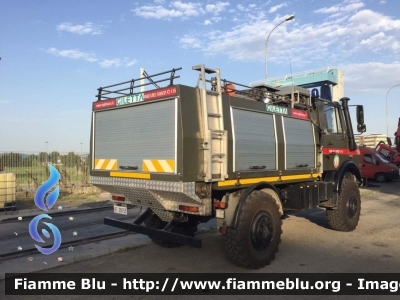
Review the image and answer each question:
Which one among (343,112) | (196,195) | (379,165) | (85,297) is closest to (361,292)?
(196,195)

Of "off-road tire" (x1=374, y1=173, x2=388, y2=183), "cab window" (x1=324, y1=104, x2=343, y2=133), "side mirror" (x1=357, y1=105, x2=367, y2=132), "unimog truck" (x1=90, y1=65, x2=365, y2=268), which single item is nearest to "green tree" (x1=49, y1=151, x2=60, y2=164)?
"unimog truck" (x1=90, y1=65, x2=365, y2=268)

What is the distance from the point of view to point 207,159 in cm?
509

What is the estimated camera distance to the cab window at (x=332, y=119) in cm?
812

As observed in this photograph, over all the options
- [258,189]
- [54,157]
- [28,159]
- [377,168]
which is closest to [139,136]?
[258,189]

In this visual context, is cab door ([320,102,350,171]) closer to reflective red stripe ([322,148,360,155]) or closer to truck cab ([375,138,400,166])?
reflective red stripe ([322,148,360,155])

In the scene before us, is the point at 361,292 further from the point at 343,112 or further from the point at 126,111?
the point at 343,112

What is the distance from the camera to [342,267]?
5.68m

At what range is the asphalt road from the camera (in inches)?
221

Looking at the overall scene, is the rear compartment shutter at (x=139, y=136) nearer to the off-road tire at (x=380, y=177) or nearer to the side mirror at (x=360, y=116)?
the side mirror at (x=360, y=116)

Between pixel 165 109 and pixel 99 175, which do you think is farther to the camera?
pixel 99 175

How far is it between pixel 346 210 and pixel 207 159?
442 cm

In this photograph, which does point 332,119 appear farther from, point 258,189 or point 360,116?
point 258,189

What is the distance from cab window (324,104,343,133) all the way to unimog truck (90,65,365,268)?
1.03m

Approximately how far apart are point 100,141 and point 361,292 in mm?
4671
